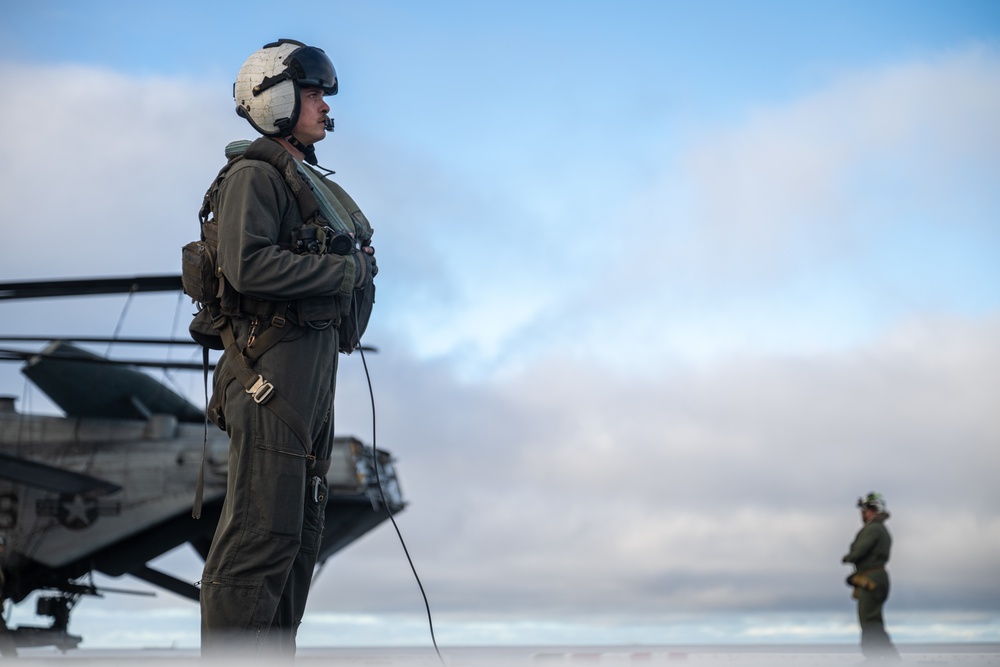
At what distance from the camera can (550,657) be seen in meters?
2.20

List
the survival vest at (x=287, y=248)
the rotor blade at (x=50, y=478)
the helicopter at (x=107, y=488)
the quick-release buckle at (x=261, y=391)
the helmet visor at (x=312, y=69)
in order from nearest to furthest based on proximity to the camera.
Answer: the quick-release buckle at (x=261, y=391), the survival vest at (x=287, y=248), the helmet visor at (x=312, y=69), the rotor blade at (x=50, y=478), the helicopter at (x=107, y=488)

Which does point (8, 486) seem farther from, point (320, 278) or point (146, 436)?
point (320, 278)

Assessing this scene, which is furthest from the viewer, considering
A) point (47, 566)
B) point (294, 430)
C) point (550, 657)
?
point (47, 566)

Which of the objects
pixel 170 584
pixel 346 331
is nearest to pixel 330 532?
pixel 170 584

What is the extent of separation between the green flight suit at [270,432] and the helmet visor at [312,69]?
1.11 ft

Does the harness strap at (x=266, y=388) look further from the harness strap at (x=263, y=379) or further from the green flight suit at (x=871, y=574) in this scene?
the green flight suit at (x=871, y=574)

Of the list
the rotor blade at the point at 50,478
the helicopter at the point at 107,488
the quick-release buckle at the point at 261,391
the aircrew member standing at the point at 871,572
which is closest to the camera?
the quick-release buckle at the point at 261,391

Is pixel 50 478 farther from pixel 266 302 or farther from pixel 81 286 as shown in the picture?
pixel 266 302

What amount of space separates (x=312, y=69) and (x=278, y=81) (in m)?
0.12

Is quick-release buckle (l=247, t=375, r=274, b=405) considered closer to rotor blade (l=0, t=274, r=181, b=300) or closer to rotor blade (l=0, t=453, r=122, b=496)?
rotor blade (l=0, t=274, r=181, b=300)

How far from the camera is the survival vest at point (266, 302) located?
322 centimetres

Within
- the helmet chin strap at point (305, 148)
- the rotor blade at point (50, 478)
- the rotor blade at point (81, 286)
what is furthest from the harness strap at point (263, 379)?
the rotor blade at point (50, 478)

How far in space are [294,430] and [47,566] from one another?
11.8m

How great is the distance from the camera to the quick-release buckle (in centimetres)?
315
